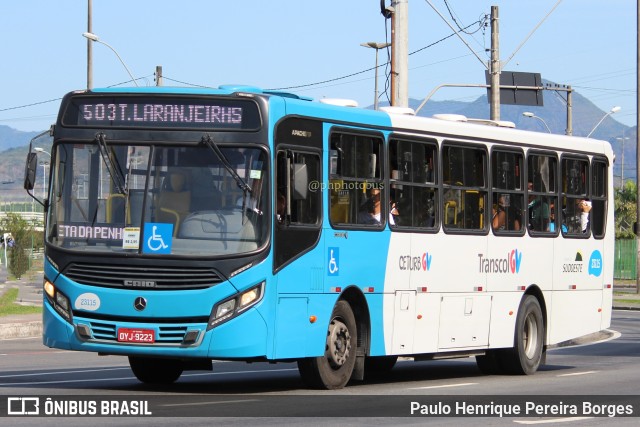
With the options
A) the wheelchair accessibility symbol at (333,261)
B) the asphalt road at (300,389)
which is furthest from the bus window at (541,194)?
the wheelchair accessibility symbol at (333,261)

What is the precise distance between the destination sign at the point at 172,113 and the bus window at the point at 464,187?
4.13 metres

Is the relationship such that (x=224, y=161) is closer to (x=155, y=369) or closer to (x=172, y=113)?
(x=172, y=113)

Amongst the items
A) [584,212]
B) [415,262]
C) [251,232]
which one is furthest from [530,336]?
[251,232]

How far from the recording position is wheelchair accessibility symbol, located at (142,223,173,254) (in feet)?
46.5

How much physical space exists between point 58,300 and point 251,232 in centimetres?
218

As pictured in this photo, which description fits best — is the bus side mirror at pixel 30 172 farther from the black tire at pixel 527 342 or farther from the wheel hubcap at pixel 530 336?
the wheel hubcap at pixel 530 336

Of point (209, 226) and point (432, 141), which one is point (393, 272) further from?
point (209, 226)

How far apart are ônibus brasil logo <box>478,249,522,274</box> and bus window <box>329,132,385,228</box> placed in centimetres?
273

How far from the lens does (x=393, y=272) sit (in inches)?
658

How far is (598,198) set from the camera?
22.1 m

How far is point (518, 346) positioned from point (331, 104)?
541 cm

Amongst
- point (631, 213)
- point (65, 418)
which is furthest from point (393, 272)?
point (631, 213)

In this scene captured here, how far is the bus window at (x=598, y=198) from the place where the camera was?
21906 millimetres

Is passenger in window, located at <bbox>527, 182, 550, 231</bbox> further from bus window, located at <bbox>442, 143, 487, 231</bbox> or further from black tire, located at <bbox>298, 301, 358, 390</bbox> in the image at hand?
black tire, located at <bbox>298, 301, 358, 390</bbox>
